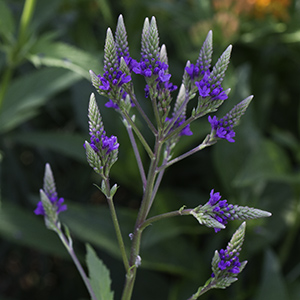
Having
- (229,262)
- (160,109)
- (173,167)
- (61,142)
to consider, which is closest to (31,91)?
(61,142)

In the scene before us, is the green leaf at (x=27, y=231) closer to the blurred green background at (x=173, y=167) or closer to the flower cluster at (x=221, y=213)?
the blurred green background at (x=173, y=167)

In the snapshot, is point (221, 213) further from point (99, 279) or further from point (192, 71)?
point (99, 279)

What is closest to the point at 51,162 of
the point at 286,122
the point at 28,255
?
the point at 28,255

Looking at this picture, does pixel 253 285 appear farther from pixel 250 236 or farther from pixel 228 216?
pixel 228 216

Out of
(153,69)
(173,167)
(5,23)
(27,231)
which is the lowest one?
(27,231)

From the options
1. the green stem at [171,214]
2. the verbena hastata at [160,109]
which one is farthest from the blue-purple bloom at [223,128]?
the green stem at [171,214]
